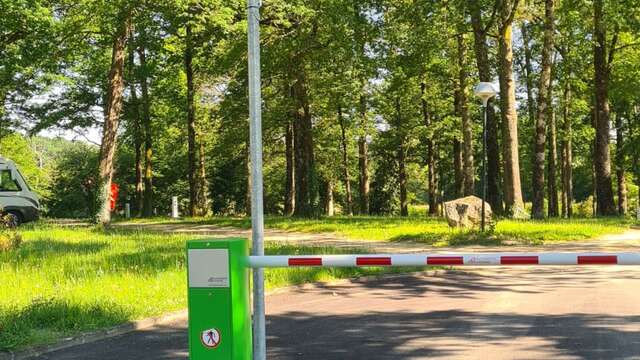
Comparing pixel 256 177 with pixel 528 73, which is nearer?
pixel 256 177

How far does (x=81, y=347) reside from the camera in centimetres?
656

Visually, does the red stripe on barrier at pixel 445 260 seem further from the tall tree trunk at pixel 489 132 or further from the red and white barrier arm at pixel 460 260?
the tall tree trunk at pixel 489 132

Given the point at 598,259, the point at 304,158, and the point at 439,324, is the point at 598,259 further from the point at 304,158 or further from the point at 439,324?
the point at 304,158

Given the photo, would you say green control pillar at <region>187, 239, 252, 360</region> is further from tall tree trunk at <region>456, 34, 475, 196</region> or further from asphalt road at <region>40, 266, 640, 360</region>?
tall tree trunk at <region>456, 34, 475, 196</region>

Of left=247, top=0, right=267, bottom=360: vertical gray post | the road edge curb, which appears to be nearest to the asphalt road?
the road edge curb

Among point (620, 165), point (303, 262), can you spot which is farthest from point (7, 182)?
point (620, 165)

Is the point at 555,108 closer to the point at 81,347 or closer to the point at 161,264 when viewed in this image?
the point at 161,264

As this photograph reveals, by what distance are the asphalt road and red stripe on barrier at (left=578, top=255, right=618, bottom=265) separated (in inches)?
67.6

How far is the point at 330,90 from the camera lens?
27828 millimetres

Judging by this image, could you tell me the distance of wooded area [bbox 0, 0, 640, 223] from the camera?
2250cm

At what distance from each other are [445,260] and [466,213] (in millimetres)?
14599

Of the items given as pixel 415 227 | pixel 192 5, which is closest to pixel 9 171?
pixel 192 5

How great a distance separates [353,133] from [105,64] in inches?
574

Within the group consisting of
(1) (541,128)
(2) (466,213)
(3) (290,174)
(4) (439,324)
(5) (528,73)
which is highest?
(5) (528,73)
